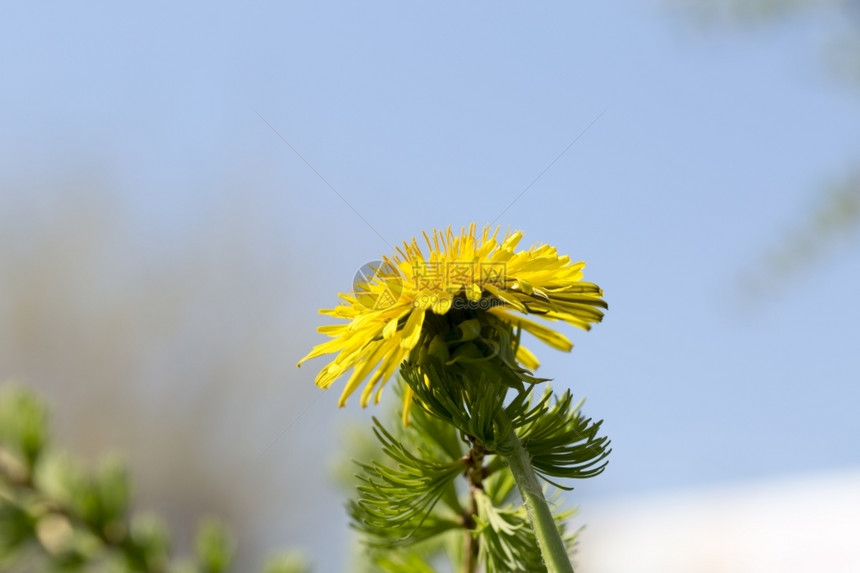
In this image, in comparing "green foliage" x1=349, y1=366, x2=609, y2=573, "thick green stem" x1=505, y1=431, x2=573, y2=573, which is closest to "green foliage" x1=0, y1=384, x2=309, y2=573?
"green foliage" x1=349, y1=366, x2=609, y2=573

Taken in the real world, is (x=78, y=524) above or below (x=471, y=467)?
below

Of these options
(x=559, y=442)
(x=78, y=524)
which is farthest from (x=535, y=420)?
(x=78, y=524)

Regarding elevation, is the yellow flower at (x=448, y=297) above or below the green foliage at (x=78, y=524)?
above

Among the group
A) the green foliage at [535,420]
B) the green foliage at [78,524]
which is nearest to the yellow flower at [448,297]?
the green foliage at [535,420]

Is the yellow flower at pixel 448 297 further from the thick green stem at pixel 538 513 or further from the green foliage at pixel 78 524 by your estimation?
the green foliage at pixel 78 524

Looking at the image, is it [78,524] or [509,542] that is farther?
[78,524]

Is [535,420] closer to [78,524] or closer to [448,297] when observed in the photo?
[448,297]

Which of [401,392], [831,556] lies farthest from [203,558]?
[831,556]
